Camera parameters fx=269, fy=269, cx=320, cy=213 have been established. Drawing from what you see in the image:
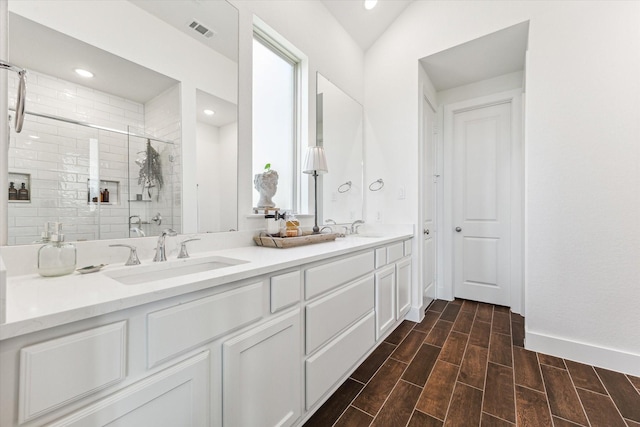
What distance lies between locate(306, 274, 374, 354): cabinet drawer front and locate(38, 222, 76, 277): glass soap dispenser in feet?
3.02

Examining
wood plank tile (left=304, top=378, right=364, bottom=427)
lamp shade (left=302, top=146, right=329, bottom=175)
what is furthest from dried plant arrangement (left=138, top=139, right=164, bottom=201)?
wood plank tile (left=304, top=378, right=364, bottom=427)

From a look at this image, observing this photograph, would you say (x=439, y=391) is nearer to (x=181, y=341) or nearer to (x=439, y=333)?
(x=439, y=333)

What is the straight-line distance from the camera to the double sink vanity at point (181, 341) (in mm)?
560

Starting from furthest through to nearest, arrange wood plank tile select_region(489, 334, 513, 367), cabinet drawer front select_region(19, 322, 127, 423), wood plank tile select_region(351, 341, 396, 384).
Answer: wood plank tile select_region(489, 334, 513, 367), wood plank tile select_region(351, 341, 396, 384), cabinet drawer front select_region(19, 322, 127, 423)

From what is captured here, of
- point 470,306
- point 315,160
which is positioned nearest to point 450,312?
point 470,306

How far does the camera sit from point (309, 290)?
1.28 meters

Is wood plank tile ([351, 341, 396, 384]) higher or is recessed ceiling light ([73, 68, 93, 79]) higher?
recessed ceiling light ([73, 68, 93, 79])

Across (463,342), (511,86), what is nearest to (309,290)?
(463,342)

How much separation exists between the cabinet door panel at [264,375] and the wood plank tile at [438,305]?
2210 millimetres

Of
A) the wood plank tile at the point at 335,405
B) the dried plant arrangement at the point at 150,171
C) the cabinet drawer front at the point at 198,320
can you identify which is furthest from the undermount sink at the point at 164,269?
the wood plank tile at the point at 335,405

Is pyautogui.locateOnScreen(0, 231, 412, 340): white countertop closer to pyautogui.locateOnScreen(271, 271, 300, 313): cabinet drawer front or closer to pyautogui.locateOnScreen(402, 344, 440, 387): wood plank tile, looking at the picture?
pyautogui.locateOnScreen(271, 271, 300, 313): cabinet drawer front

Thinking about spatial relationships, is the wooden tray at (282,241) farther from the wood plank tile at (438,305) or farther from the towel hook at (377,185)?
the wood plank tile at (438,305)

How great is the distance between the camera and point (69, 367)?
0.58m

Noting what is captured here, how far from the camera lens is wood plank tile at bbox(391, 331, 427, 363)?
195cm
